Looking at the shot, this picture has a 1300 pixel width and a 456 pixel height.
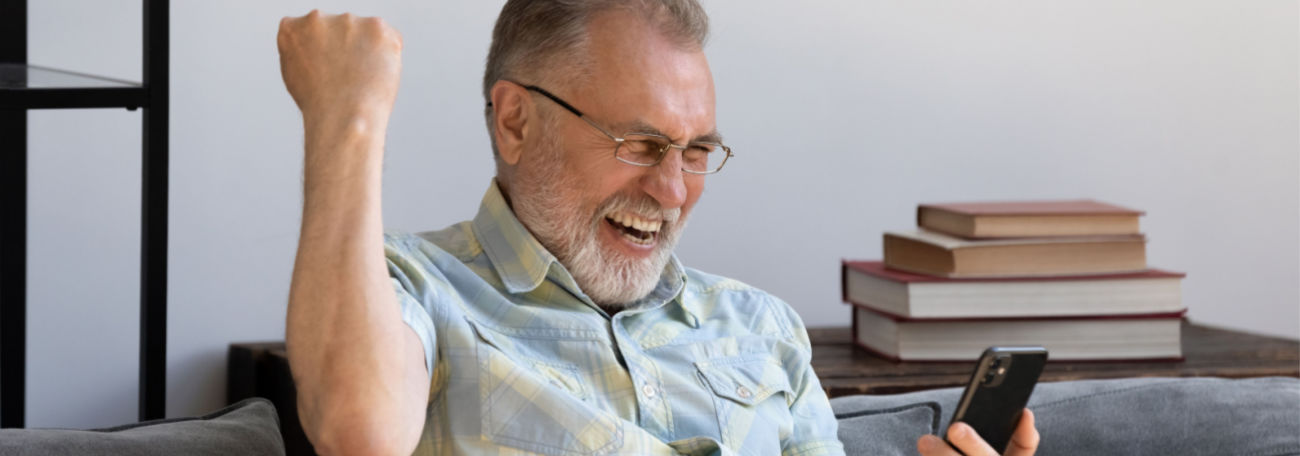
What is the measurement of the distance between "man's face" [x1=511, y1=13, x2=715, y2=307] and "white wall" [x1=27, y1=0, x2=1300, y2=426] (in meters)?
0.59

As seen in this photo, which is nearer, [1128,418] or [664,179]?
[664,179]

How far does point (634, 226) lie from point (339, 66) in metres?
0.51

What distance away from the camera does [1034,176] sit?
2.45 meters

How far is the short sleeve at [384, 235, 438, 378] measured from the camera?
3.98ft

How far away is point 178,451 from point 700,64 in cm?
68

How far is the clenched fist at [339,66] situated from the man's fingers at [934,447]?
70cm

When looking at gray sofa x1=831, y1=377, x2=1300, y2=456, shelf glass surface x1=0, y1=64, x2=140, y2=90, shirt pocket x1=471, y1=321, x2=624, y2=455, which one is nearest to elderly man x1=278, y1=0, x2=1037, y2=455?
shirt pocket x1=471, y1=321, x2=624, y2=455

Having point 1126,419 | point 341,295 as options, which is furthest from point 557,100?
point 1126,419

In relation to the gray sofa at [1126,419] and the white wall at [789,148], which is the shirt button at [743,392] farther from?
the white wall at [789,148]

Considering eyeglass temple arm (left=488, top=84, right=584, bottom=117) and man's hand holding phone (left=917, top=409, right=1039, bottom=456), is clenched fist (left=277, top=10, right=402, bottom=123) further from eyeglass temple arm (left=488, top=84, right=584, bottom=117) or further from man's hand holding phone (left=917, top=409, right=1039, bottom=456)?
man's hand holding phone (left=917, top=409, right=1039, bottom=456)

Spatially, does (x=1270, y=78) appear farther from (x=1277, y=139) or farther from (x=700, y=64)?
(x=700, y=64)

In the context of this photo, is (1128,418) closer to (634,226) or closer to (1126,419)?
(1126,419)

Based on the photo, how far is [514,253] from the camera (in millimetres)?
1443

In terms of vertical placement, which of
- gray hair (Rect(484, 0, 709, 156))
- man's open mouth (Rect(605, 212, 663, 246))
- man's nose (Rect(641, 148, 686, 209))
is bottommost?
man's open mouth (Rect(605, 212, 663, 246))
